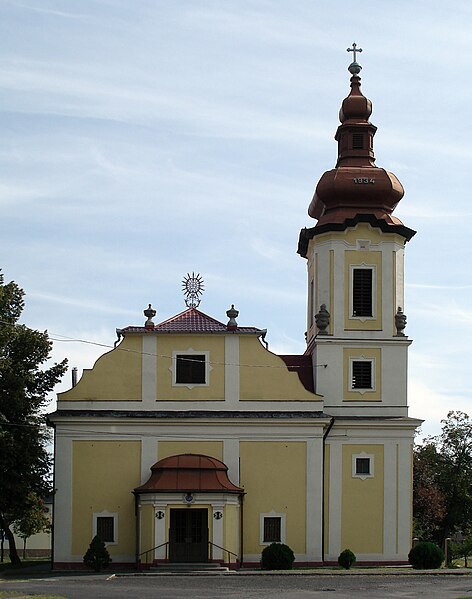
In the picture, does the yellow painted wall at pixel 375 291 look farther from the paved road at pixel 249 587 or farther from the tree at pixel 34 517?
the tree at pixel 34 517

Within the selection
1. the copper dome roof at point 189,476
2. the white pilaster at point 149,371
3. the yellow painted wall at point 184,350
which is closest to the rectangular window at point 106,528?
the copper dome roof at point 189,476

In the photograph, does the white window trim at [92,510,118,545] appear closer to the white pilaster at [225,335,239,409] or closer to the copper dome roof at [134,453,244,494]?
the copper dome roof at [134,453,244,494]

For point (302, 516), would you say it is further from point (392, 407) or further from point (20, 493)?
point (20, 493)

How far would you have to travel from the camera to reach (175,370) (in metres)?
45.4

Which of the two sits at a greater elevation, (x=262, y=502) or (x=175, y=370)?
(x=175, y=370)

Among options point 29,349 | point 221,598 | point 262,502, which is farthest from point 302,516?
point 221,598

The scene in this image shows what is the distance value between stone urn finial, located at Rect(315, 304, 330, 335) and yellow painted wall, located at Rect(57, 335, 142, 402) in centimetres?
686

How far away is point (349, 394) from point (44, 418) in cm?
1139

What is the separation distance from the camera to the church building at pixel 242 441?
4450 cm

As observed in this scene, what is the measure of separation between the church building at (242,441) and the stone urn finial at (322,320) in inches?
3.3

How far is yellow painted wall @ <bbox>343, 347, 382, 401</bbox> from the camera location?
152 feet

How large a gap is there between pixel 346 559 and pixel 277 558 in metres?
2.79

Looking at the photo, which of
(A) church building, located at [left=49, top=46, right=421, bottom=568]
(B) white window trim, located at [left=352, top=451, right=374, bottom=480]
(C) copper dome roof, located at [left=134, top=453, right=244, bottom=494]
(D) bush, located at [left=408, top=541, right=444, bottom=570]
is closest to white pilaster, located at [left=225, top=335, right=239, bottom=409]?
(A) church building, located at [left=49, top=46, right=421, bottom=568]

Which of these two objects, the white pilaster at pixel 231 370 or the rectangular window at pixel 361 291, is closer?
the white pilaster at pixel 231 370
